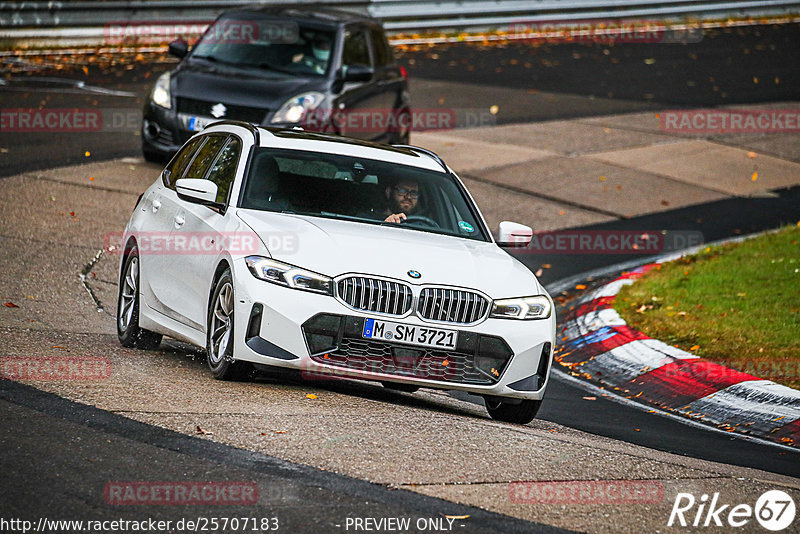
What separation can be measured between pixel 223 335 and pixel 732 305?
5.48 m

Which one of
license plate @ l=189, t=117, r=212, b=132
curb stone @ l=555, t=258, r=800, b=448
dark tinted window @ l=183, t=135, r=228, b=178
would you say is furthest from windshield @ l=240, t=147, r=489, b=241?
license plate @ l=189, t=117, r=212, b=132

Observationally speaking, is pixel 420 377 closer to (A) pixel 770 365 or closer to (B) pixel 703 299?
(A) pixel 770 365

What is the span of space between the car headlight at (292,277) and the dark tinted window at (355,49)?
28.9 ft

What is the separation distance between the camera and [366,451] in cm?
629

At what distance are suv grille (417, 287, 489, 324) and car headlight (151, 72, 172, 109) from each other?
27.2 ft

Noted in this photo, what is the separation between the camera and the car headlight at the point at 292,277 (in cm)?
738

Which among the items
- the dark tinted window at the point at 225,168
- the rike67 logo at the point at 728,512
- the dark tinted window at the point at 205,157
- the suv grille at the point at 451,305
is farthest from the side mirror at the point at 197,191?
the rike67 logo at the point at 728,512

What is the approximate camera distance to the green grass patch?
33.2 feet

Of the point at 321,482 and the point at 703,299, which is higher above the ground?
the point at 321,482

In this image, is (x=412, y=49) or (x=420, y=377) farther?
(x=412, y=49)

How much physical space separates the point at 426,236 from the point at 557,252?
6385 millimetres

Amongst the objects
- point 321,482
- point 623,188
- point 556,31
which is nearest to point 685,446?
point 321,482

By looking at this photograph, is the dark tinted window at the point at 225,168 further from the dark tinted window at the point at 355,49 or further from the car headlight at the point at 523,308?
the dark tinted window at the point at 355,49

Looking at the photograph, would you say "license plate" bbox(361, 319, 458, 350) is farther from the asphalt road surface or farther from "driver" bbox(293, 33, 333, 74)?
"driver" bbox(293, 33, 333, 74)
